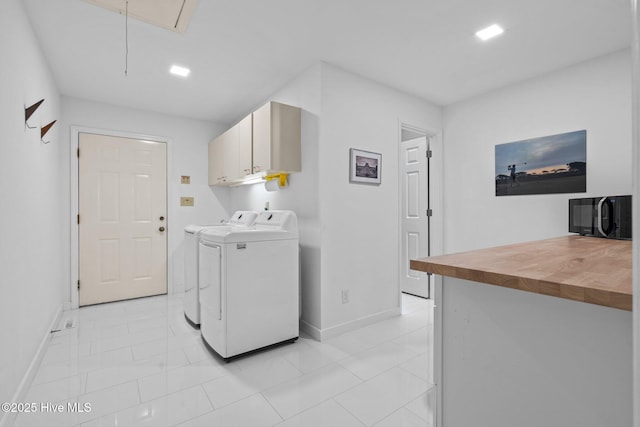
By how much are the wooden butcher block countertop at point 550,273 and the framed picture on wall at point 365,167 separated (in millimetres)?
1729

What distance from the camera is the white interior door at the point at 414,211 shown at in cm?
380

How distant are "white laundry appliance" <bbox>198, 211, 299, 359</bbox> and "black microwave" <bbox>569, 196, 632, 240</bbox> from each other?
2.19 meters

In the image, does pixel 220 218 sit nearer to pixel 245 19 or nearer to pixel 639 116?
pixel 245 19

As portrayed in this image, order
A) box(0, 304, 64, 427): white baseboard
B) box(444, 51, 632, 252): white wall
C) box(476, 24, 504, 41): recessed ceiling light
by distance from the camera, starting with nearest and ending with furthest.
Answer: box(0, 304, 64, 427): white baseboard, box(476, 24, 504, 41): recessed ceiling light, box(444, 51, 632, 252): white wall

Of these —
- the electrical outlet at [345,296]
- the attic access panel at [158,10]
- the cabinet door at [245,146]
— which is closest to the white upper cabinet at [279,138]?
the cabinet door at [245,146]

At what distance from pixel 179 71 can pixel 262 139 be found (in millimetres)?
1013

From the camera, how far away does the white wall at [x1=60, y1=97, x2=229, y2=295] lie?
3.49 m

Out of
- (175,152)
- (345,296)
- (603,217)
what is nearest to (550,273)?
(603,217)

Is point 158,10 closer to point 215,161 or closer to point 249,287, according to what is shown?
point 249,287

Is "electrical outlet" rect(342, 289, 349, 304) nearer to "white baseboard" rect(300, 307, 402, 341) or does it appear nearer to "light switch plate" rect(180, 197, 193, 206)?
"white baseboard" rect(300, 307, 402, 341)

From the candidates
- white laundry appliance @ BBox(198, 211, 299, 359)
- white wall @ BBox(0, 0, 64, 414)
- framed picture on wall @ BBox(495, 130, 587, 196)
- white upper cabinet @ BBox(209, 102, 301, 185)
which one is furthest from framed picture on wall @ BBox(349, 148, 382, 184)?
white wall @ BBox(0, 0, 64, 414)

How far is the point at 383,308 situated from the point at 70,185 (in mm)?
3759

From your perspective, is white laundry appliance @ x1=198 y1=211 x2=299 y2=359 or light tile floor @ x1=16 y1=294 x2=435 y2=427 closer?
light tile floor @ x1=16 y1=294 x2=435 y2=427

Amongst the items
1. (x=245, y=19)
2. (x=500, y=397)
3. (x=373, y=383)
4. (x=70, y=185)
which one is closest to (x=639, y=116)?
(x=500, y=397)
